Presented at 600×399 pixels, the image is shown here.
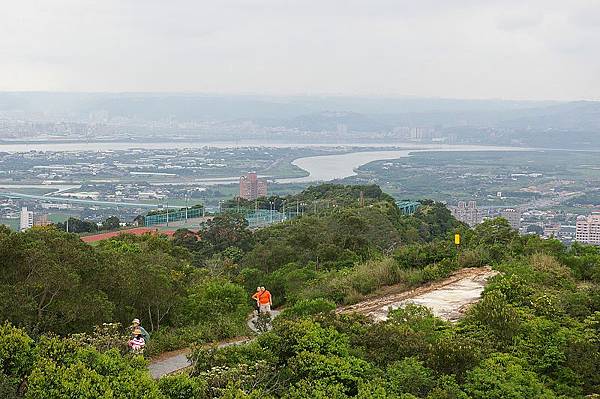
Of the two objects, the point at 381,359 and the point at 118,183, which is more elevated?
the point at 381,359

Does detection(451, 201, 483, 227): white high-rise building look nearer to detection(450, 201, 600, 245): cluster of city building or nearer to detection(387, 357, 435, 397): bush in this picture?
detection(450, 201, 600, 245): cluster of city building

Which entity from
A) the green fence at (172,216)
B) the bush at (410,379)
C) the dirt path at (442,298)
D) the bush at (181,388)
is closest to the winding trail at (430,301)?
the dirt path at (442,298)

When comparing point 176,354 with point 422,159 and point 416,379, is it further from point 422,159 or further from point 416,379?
point 422,159

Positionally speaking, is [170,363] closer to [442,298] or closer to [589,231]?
[442,298]

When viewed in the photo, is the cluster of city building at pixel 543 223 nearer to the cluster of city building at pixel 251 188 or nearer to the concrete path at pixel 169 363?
the cluster of city building at pixel 251 188

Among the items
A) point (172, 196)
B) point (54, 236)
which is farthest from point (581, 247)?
point (172, 196)

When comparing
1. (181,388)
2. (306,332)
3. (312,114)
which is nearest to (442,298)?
→ (306,332)

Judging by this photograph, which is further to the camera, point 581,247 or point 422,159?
point 422,159
